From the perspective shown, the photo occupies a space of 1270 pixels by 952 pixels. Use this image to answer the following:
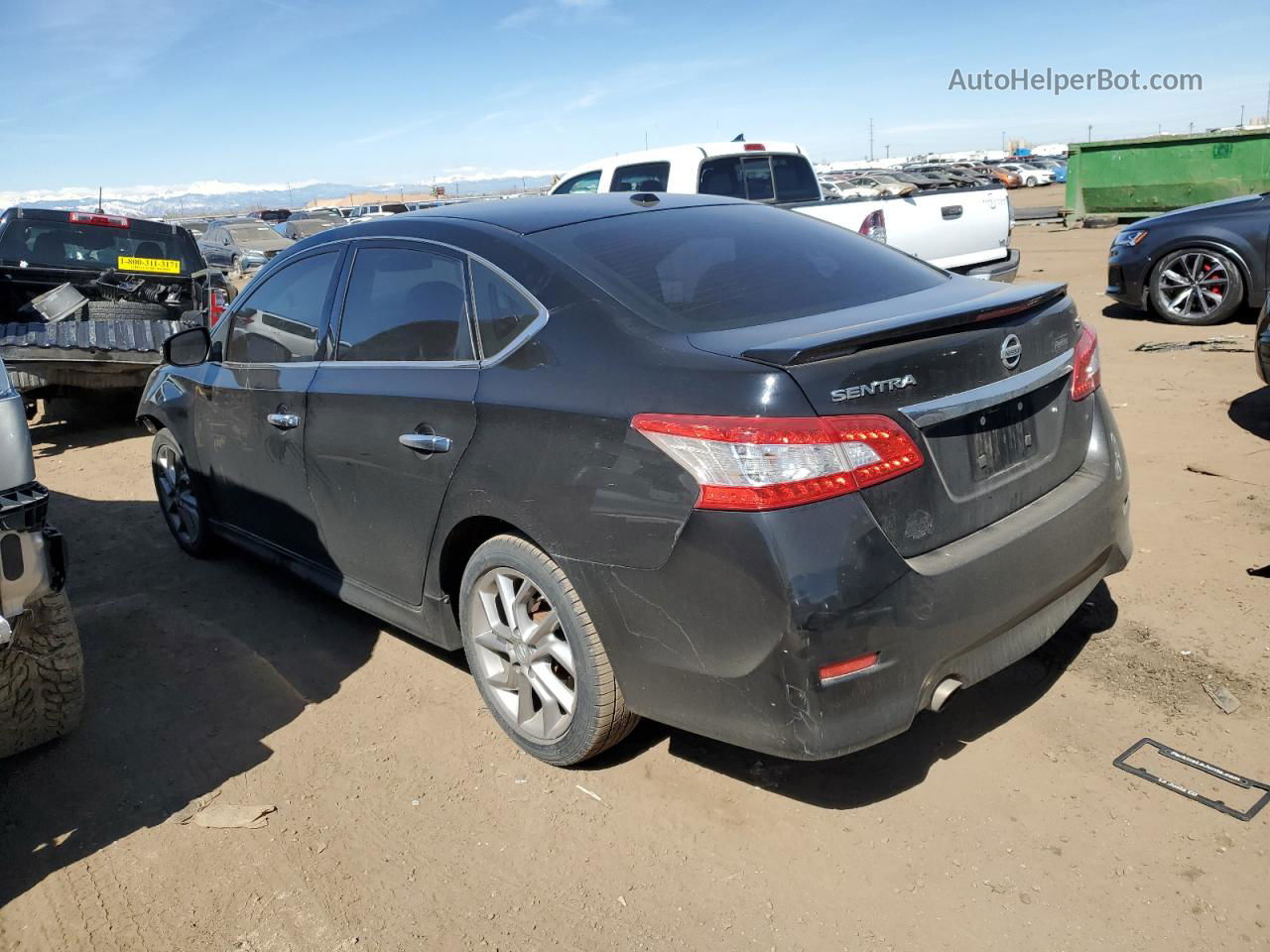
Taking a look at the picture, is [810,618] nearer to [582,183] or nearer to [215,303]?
[215,303]

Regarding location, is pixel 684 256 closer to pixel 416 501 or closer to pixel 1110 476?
pixel 416 501

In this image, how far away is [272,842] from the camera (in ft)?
9.66

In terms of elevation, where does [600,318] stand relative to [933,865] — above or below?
above

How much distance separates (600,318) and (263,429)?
1986 mm

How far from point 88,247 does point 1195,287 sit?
33.7ft

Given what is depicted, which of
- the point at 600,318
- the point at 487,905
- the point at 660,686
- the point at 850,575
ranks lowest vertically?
the point at 487,905

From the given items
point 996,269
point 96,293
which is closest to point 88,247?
point 96,293

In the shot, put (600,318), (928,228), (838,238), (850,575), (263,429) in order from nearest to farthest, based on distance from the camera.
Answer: (850,575) < (600,318) < (838,238) < (263,429) < (928,228)

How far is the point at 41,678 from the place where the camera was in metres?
3.34

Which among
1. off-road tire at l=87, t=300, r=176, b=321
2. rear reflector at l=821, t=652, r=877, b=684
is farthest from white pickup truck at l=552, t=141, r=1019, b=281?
rear reflector at l=821, t=652, r=877, b=684

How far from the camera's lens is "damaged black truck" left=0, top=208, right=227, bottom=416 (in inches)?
319

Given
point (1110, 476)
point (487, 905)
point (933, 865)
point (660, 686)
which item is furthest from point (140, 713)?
point (1110, 476)

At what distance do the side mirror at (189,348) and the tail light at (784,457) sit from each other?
3.08 meters

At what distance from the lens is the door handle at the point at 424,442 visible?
316cm
